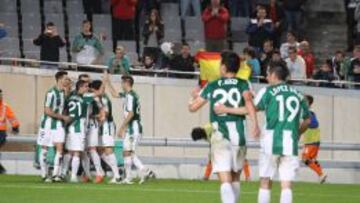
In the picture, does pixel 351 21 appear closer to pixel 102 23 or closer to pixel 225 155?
pixel 102 23

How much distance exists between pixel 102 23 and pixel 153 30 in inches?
84.0

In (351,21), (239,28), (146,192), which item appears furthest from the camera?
(351,21)

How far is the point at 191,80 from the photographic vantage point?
3406 centimetres

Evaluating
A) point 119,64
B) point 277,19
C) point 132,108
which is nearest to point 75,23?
point 119,64

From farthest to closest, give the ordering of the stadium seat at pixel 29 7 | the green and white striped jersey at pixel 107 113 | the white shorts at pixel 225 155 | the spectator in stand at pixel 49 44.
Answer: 1. the stadium seat at pixel 29 7
2. the spectator in stand at pixel 49 44
3. the green and white striped jersey at pixel 107 113
4. the white shorts at pixel 225 155

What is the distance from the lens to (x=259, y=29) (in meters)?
34.8

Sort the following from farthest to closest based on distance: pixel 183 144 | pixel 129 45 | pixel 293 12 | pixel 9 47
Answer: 1. pixel 293 12
2. pixel 129 45
3. pixel 9 47
4. pixel 183 144

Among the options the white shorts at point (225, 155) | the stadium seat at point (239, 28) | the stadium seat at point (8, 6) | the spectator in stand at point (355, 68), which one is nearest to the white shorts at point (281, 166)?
the white shorts at point (225, 155)

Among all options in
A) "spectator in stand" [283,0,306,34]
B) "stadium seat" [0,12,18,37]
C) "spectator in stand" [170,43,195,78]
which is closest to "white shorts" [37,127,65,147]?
"spectator in stand" [170,43,195,78]

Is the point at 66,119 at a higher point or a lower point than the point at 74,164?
higher

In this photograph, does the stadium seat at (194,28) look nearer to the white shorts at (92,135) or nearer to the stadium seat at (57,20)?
the stadium seat at (57,20)

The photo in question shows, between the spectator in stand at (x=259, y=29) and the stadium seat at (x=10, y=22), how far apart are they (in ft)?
17.4

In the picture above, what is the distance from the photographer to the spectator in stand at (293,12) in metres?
37.2

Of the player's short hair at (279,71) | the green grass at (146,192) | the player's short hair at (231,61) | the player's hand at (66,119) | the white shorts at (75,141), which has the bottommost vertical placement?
the green grass at (146,192)
